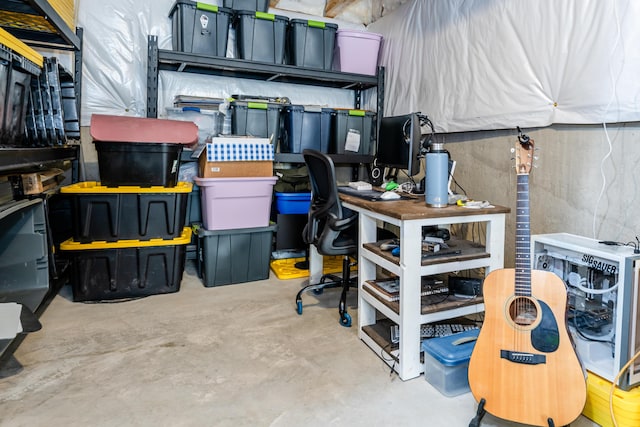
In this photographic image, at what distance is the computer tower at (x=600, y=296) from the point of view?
1.41 meters

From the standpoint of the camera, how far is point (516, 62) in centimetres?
228

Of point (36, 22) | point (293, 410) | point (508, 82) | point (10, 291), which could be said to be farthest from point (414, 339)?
point (36, 22)

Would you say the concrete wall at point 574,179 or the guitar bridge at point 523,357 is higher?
the concrete wall at point 574,179

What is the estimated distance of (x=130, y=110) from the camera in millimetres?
3322

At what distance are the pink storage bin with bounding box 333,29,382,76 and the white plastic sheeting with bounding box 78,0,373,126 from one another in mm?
1132

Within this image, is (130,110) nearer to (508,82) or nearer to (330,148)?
(330,148)

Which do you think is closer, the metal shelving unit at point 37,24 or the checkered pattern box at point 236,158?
the metal shelving unit at point 37,24

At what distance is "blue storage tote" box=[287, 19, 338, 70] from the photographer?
134 inches

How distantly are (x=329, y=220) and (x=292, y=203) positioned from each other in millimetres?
1212

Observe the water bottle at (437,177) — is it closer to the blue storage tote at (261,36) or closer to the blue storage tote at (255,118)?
the blue storage tote at (255,118)

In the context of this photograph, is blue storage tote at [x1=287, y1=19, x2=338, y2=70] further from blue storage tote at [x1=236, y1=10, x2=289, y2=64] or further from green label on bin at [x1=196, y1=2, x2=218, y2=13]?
green label on bin at [x1=196, y1=2, x2=218, y2=13]

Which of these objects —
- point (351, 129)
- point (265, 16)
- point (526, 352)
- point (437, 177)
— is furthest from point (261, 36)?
point (526, 352)

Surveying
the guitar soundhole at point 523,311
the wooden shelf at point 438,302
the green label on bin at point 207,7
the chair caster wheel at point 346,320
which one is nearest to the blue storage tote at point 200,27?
the green label on bin at point 207,7

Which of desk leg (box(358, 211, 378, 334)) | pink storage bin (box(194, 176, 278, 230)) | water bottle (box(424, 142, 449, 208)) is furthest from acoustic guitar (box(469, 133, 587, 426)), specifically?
pink storage bin (box(194, 176, 278, 230))
